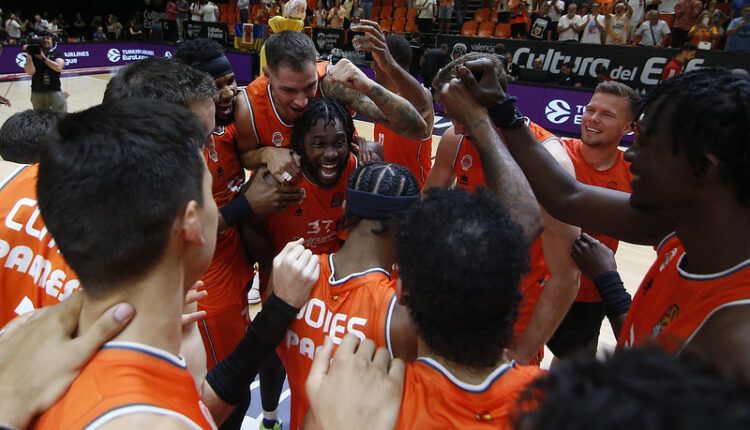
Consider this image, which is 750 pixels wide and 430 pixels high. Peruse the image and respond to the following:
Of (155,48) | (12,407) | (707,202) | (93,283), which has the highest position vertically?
(707,202)

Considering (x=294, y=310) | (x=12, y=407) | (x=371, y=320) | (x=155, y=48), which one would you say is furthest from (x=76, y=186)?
(x=155, y=48)

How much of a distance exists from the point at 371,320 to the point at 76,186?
0.89 meters

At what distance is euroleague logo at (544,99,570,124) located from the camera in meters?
10.6

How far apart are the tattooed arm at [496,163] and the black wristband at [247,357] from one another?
802 mm

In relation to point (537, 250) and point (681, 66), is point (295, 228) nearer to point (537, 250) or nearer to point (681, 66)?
point (537, 250)

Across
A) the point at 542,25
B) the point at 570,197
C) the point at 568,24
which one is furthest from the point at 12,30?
the point at 570,197

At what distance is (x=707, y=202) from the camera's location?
1.51m

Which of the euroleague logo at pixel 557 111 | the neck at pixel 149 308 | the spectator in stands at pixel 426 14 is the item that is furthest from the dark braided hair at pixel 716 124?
the spectator in stands at pixel 426 14

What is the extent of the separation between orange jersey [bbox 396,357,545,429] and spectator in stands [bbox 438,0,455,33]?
52.7ft

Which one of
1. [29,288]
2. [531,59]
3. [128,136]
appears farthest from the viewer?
[531,59]

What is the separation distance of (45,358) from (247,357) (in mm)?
587

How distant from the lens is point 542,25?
530 inches

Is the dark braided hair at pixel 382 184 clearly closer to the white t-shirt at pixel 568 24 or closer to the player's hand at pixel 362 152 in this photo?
the player's hand at pixel 362 152

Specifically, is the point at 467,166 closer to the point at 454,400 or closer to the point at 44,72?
the point at 454,400
